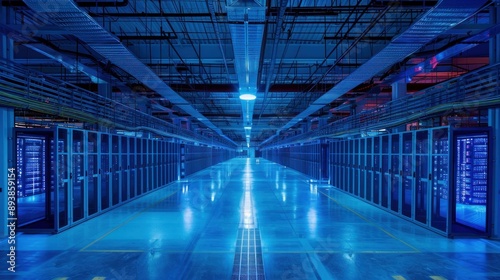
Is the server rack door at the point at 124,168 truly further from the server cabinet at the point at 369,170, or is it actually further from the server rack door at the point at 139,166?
the server cabinet at the point at 369,170

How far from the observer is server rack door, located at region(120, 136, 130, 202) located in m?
13.1

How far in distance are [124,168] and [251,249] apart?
8089 mm

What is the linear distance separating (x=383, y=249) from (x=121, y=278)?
5.28m

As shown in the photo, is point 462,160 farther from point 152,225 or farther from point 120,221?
point 120,221

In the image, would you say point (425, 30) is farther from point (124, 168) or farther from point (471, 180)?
point (124, 168)

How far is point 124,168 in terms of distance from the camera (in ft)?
43.8

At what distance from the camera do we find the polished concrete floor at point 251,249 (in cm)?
584

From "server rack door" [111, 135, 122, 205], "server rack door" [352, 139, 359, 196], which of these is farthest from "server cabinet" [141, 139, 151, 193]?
"server rack door" [352, 139, 359, 196]

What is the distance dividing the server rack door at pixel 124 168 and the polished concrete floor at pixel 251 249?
89.2 inches

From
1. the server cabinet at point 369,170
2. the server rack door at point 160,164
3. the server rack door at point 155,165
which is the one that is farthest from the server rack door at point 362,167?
the server rack door at point 160,164

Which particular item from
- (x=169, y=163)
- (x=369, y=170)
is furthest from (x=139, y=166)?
(x=369, y=170)

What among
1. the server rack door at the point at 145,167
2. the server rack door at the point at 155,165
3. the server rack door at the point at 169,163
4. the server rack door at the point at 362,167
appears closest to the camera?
the server rack door at the point at 362,167

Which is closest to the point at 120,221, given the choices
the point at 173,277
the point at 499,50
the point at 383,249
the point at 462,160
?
the point at 173,277

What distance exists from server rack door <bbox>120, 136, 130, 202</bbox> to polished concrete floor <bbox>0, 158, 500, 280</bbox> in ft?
7.43
